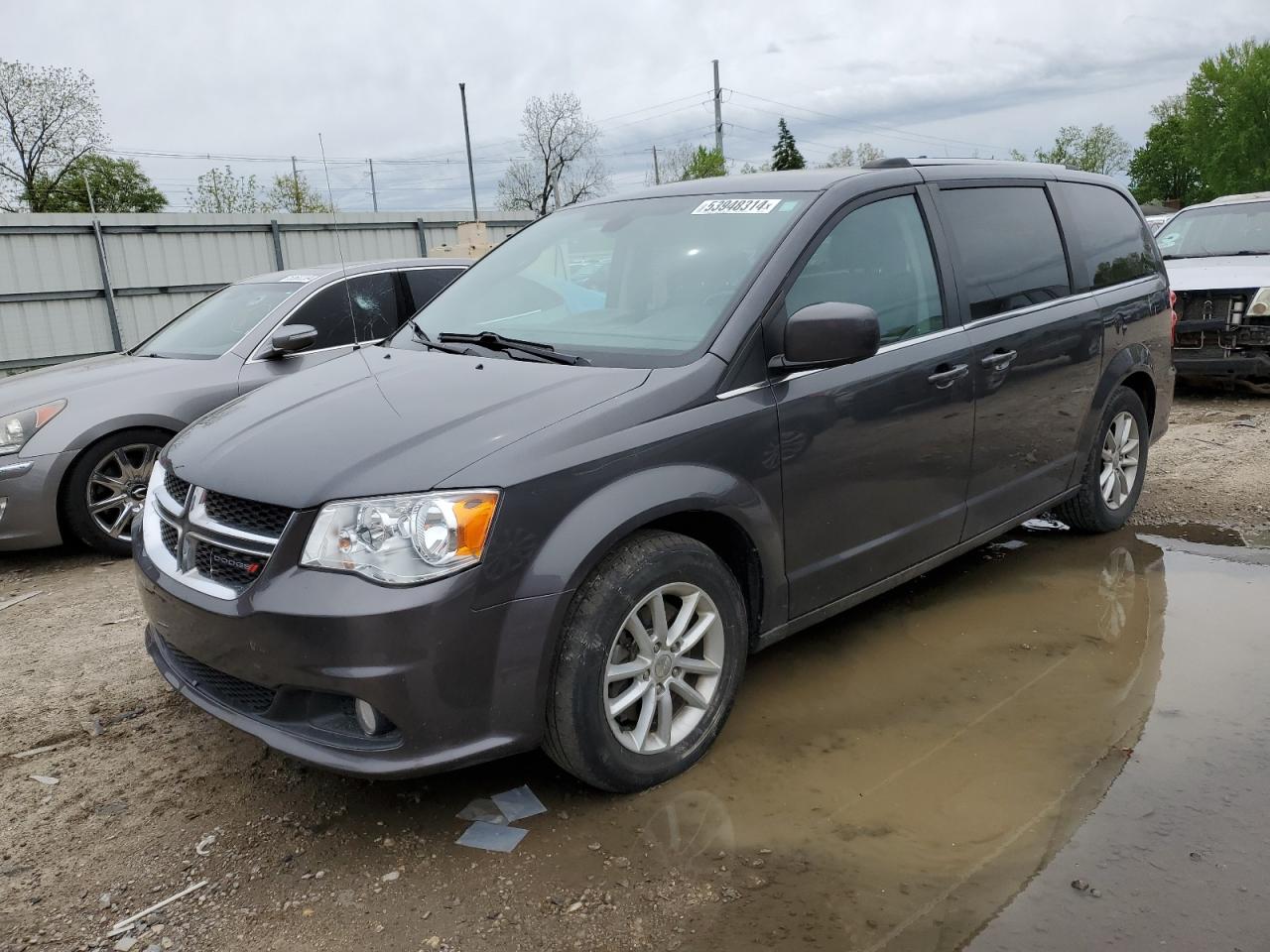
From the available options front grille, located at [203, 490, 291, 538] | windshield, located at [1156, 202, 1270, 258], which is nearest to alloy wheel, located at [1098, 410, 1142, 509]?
front grille, located at [203, 490, 291, 538]

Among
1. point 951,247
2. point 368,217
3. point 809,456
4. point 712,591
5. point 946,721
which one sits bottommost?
point 946,721

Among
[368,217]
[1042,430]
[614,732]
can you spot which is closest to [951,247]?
[1042,430]

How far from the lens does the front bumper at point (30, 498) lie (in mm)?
5547

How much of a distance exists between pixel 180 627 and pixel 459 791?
0.96 meters

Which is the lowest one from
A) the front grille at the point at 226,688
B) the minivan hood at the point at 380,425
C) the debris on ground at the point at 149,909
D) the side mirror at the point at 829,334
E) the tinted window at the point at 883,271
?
the debris on ground at the point at 149,909

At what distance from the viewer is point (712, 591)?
3.10m

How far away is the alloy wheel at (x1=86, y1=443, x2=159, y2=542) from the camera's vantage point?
231 inches

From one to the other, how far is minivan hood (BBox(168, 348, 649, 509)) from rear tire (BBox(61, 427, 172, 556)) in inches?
108

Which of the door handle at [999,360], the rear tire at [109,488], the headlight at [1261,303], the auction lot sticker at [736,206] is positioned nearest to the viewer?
the auction lot sticker at [736,206]

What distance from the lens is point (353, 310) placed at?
6.77 m

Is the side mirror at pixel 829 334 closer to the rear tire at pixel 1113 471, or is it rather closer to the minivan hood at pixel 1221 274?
the rear tire at pixel 1113 471

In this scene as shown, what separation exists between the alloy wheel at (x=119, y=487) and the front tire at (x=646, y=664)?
409 centimetres

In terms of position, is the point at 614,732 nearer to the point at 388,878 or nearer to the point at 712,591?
the point at 712,591

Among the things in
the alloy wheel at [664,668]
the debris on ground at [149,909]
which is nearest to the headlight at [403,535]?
the alloy wheel at [664,668]
